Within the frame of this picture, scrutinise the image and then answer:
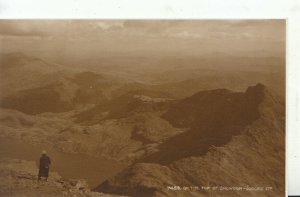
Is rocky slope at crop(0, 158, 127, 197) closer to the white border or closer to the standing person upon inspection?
the standing person

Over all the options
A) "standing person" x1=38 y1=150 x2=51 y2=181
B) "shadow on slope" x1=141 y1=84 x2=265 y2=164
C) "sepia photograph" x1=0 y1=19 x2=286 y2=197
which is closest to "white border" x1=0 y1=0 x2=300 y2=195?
"sepia photograph" x1=0 y1=19 x2=286 y2=197

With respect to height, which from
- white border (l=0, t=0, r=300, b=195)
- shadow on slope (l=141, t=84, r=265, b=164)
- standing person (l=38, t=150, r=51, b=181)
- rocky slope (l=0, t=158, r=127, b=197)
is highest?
white border (l=0, t=0, r=300, b=195)

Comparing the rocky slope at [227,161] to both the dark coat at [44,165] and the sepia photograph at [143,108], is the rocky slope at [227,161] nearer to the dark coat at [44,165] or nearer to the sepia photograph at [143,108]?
the sepia photograph at [143,108]
